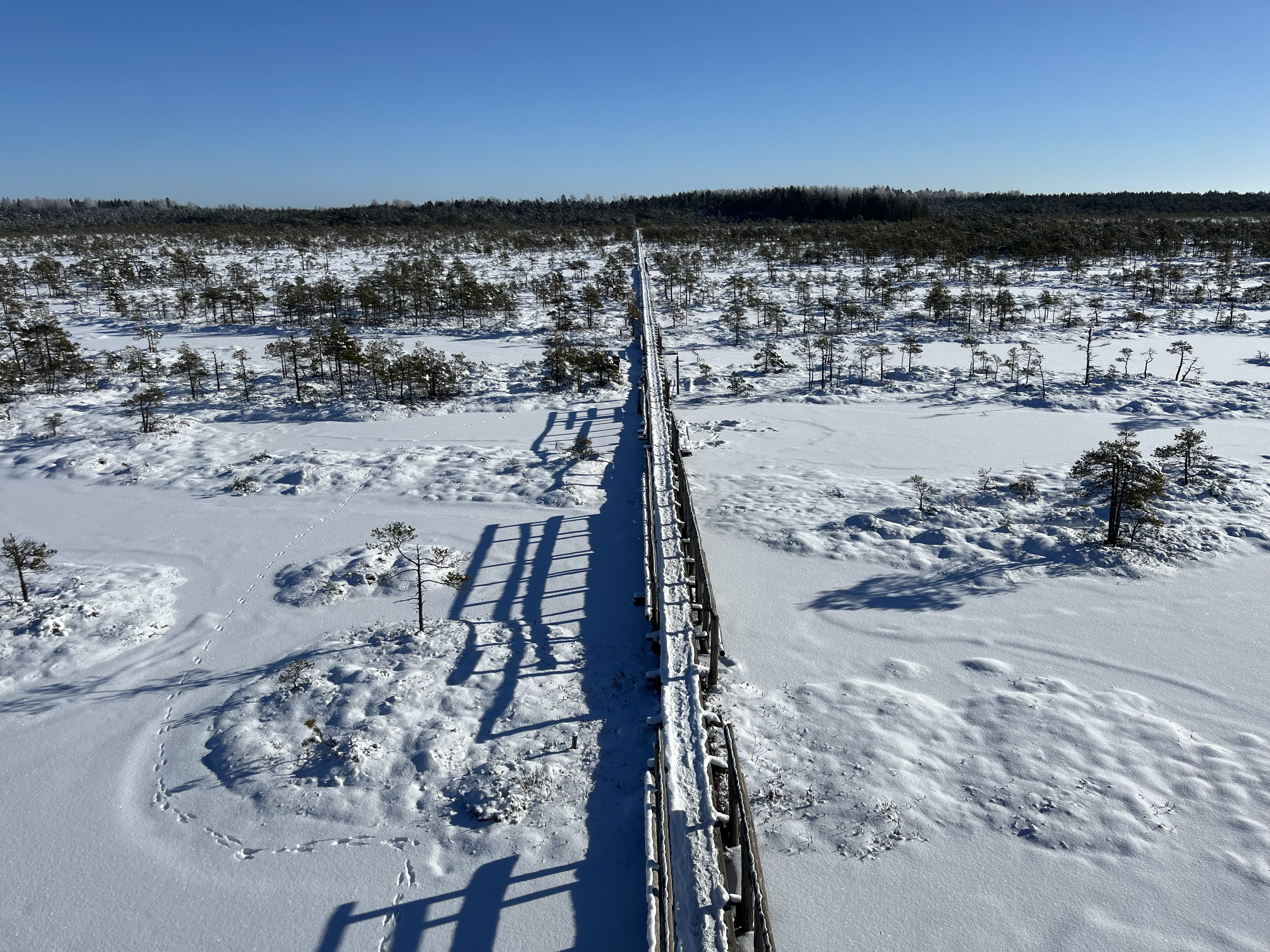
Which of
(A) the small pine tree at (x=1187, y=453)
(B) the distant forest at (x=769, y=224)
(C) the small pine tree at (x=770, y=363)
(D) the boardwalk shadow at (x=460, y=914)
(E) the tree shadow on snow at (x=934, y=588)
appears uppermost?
(B) the distant forest at (x=769, y=224)

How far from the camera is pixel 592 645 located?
9.41 meters

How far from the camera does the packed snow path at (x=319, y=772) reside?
232 inches

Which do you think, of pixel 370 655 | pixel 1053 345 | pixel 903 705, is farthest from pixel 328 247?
pixel 903 705

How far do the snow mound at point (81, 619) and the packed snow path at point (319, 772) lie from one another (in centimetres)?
25

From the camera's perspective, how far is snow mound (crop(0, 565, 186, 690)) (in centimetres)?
919

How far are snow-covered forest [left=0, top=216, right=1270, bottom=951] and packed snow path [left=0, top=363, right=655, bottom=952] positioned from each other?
1.7 inches

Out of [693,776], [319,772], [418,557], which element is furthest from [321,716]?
[693,776]

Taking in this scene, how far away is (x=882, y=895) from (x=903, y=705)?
8.62 ft

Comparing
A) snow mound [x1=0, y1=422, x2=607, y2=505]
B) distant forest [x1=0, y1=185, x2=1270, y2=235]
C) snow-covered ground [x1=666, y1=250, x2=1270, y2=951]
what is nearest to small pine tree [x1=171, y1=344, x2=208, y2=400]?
snow mound [x1=0, y1=422, x2=607, y2=505]

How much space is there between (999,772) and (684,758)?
3.26 m

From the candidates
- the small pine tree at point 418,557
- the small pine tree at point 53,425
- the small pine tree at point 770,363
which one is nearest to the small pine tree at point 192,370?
the small pine tree at point 53,425

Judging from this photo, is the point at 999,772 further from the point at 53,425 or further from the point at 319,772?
the point at 53,425

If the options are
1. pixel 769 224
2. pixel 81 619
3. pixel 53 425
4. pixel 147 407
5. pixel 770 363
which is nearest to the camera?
pixel 81 619

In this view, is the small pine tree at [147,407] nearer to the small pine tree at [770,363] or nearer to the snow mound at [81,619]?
the snow mound at [81,619]
